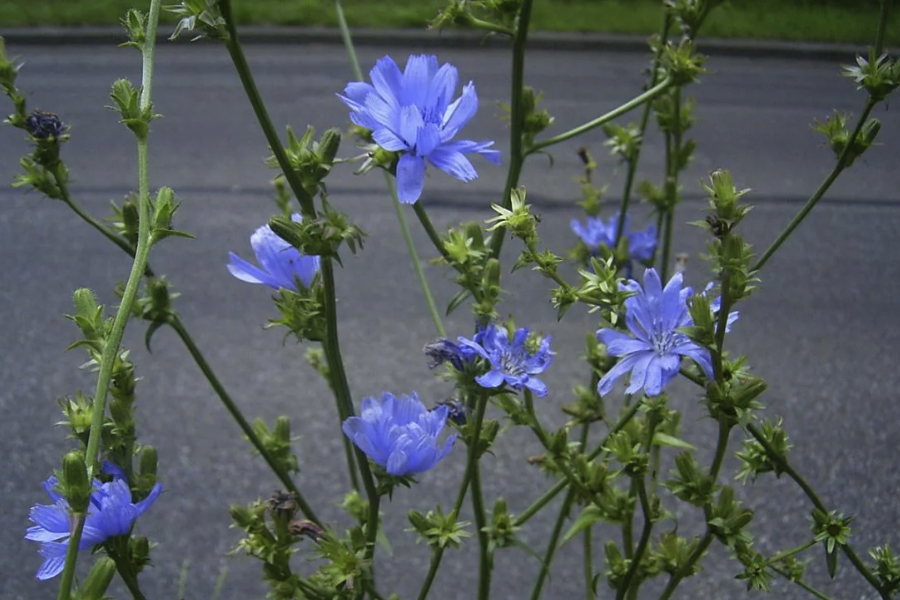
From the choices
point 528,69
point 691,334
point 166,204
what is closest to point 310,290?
point 166,204

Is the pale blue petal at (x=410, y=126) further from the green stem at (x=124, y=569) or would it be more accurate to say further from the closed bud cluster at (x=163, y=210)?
the green stem at (x=124, y=569)

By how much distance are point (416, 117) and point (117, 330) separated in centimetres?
20

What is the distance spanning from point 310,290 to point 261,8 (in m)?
5.65

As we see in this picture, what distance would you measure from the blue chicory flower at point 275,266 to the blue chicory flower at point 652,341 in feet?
0.66

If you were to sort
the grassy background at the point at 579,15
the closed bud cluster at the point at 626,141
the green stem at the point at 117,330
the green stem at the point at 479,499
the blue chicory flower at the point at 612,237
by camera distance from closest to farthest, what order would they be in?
1. the green stem at the point at 117,330
2. the green stem at the point at 479,499
3. the closed bud cluster at the point at 626,141
4. the blue chicory flower at the point at 612,237
5. the grassy background at the point at 579,15

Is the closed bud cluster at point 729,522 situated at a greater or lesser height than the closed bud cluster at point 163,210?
lesser

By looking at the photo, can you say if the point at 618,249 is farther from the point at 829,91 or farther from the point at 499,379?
the point at 829,91

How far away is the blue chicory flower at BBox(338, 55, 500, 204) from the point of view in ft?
1.79

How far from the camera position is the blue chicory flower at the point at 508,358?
1.92 ft

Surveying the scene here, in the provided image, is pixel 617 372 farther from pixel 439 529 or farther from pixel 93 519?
pixel 93 519

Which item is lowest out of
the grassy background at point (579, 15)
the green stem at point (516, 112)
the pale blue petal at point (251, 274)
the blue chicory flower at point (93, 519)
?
the blue chicory flower at point (93, 519)

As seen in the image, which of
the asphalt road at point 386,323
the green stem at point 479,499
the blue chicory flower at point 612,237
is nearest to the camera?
the green stem at point 479,499

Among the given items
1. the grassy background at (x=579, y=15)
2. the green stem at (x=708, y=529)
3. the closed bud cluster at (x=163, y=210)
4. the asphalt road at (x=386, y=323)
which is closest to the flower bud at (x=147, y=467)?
the closed bud cluster at (x=163, y=210)

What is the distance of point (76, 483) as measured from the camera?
425 millimetres
